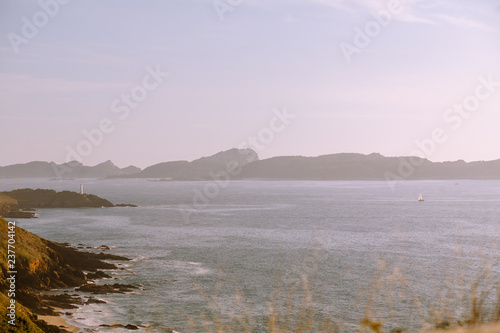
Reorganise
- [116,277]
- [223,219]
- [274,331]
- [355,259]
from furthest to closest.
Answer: [223,219] < [355,259] < [116,277] < [274,331]

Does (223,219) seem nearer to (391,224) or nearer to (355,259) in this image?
(391,224)

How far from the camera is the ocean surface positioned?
16823 mm

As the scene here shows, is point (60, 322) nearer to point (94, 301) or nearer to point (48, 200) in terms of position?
point (94, 301)

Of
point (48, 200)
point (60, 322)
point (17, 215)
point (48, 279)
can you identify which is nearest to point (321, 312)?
point (60, 322)

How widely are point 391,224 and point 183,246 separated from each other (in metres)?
39.3

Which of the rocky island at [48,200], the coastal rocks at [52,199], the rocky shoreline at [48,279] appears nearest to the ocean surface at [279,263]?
the rocky shoreline at [48,279]

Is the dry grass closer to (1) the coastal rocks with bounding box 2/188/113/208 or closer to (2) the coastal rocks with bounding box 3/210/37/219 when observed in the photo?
(2) the coastal rocks with bounding box 3/210/37/219

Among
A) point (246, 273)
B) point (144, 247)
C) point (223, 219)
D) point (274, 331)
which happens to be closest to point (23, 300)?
point (246, 273)

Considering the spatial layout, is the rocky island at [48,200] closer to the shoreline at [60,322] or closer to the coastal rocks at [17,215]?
the coastal rocks at [17,215]

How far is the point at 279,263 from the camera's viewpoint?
4434 cm

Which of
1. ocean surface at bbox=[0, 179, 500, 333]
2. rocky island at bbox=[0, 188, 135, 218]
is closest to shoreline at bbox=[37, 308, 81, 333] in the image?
ocean surface at bbox=[0, 179, 500, 333]

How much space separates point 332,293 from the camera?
3331cm

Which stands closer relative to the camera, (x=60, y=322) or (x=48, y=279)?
(x=60, y=322)

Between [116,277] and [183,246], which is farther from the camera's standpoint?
[183,246]
